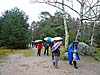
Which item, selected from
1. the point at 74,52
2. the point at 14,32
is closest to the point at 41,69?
the point at 74,52

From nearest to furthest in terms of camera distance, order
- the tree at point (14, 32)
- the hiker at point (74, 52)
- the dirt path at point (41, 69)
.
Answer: the dirt path at point (41, 69), the hiker at point (74, 52), the tree at point (14, 32)

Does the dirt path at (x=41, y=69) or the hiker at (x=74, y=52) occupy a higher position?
the hiker at (x=74, y=52)

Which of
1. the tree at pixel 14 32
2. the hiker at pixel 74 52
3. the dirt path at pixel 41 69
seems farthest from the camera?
the tree at pixel 14 32

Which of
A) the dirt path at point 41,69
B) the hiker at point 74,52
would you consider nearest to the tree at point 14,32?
the dirt path at point 41,69

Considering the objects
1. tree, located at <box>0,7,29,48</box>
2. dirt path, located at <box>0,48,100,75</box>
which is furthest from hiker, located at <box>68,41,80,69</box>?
tree, located at <box>0,7,29,48</box>

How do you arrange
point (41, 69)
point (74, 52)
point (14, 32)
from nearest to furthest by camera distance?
1. point (41, 69)
2. point (74, 52)
3. point (14, 32)

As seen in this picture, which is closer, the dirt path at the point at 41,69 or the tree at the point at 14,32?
the dirt path at the point at 41,69

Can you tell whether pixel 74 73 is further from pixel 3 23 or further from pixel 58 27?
pixel 58 27

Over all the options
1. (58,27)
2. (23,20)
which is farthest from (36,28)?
(23,20)

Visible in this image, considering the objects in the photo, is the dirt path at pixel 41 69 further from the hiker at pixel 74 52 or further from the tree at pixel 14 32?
the tree at pixel 14 32

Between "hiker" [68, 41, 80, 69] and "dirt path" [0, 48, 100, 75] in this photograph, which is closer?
"dirt path" [0, 48, 100, 75]

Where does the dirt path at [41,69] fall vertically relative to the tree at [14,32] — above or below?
below

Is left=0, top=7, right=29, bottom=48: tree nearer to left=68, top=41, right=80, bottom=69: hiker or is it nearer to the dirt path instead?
the dirt path

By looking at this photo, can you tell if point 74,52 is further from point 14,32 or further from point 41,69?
point 14,32
